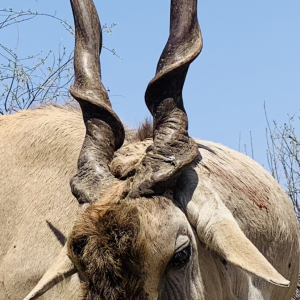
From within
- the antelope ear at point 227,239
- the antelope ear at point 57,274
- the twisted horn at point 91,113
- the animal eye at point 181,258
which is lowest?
the antelope ear at point 57,274

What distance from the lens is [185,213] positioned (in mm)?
5121

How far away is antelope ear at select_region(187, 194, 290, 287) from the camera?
14.8ft

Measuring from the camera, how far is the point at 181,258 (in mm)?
4898

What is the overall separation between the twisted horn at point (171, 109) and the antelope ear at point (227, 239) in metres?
0.27

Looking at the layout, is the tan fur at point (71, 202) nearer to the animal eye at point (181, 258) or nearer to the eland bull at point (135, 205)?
the eland bull at point (135, 205)

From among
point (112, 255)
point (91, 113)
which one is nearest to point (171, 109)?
point (91, 113)

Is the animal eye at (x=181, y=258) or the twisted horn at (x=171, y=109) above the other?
the twisted horn at (x=171, y=109)

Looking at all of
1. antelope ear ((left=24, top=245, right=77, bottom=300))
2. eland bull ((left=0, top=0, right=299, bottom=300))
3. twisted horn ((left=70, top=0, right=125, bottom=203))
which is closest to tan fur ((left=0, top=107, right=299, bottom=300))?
eland bull ((left=0, top=0, right=299, bottom=300))

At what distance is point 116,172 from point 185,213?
51 cm

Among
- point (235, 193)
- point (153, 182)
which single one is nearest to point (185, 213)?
point (153, 182)

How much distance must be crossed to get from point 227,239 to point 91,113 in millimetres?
1404

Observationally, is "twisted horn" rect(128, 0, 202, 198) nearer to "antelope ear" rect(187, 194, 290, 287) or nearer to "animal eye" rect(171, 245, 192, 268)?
"antelope ear" rect(187, 194, 290, 287)

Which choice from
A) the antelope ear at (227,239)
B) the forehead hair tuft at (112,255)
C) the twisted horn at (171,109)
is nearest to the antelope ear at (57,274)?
the forehead hair tuft at (112,255)

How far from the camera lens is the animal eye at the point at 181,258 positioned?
16.0 feet
